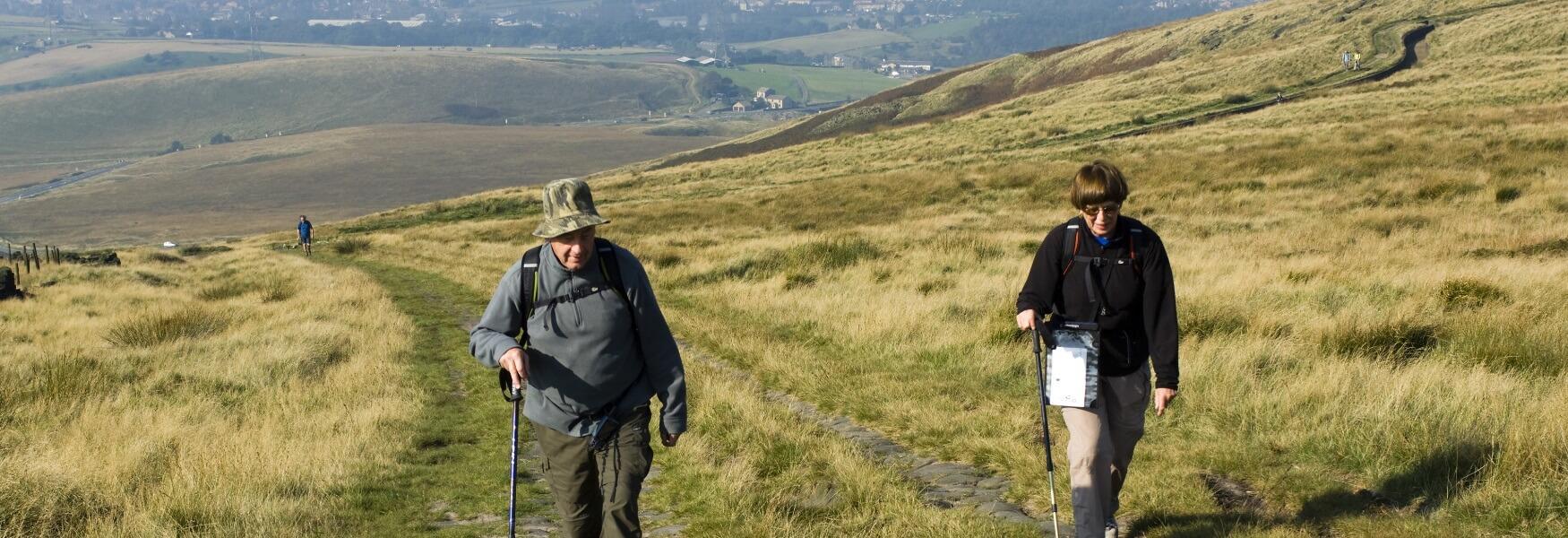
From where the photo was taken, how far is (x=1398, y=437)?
7.47m

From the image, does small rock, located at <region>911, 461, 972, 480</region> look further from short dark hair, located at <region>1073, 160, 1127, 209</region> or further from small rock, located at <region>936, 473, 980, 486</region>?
short dark hair, located at <region>1073, 160, 1127, 209</region>

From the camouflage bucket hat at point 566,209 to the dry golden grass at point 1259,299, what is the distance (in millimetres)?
3818

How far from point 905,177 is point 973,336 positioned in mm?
31811

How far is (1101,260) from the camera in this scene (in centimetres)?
593

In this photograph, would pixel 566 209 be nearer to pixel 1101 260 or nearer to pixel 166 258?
pixel 1101 260

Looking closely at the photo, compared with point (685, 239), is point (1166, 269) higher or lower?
higher

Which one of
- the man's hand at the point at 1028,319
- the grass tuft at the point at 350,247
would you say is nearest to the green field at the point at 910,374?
the man's hand at the point at 1028,319

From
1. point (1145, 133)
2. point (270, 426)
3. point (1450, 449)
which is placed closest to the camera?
point (1450, 449)

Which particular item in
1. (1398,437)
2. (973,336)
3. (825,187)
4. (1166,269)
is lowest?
(825,187)

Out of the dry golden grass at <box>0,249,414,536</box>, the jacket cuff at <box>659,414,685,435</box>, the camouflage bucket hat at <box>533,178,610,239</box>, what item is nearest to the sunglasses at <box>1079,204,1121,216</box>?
the jacket cuff at <box>659,414,685,435</box>

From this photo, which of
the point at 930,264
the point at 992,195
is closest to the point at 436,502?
the point at 930,264

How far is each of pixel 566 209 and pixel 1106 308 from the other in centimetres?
277

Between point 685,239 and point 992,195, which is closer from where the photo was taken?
point 685,239

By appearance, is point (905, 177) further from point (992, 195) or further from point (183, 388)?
point (183, 388)
